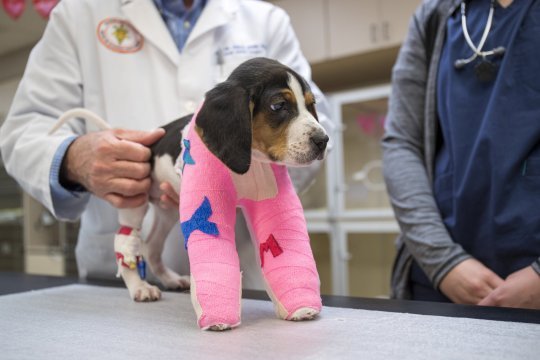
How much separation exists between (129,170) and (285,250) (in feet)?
1.08

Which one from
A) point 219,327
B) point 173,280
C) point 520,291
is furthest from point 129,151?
point 520,291

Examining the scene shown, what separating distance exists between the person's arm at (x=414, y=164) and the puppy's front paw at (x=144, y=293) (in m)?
0.48

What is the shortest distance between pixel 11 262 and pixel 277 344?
348 cm

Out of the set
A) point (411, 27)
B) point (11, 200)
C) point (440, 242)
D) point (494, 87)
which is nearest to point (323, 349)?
point (440, 242)

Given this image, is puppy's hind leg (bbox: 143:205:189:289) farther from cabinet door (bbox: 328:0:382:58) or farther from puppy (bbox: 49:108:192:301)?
cabinet door (bbox: 328:0:382:58)

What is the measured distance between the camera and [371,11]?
8.13ft

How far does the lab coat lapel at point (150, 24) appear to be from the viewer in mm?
1023

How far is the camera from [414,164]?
103 centimetres

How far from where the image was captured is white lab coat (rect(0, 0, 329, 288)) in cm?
101

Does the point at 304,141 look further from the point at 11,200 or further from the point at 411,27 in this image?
the point at 11,200

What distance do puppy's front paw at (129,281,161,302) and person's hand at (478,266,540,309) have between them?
55 cm

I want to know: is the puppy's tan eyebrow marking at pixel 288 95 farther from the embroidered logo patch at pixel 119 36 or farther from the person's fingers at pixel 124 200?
the embroidered logo patch at pixel 119 36

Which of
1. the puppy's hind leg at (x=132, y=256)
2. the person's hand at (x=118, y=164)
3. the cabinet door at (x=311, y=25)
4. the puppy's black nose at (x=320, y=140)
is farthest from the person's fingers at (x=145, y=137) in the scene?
the cabinet door at (x=311, y=25)

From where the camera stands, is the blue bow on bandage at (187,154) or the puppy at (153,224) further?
the puppy at (153,224)
